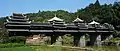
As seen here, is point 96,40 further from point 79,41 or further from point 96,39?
point 79,41

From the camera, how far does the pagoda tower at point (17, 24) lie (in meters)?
38.6

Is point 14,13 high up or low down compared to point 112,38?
up

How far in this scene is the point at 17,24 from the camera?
39.2 metres

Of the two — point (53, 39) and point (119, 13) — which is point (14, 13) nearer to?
point (53, 39)

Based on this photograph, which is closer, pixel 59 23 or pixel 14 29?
pixel 14 29

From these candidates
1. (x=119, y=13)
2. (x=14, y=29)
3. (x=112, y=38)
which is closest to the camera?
(x=14, y=29)

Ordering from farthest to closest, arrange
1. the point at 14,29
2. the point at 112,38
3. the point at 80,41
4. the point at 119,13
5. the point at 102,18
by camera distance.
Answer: the point at 102,18 → the point at 119,13 → the point at 112,38 → the point at 80,41 → the point at 14,29

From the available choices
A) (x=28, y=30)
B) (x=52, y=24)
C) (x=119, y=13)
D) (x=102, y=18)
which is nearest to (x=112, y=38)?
(x=119, y=13)

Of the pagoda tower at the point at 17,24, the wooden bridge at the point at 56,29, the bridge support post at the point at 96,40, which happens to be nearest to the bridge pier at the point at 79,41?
the wooden bridge at the point at 56,29

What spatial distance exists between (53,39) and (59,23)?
2933 millimetres

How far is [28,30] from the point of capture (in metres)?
39.8

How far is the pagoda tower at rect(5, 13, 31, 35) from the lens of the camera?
127 feet

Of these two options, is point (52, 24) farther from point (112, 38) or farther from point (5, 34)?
point (112, 38)

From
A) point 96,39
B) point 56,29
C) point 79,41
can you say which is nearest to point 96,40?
point 96,39
